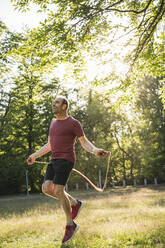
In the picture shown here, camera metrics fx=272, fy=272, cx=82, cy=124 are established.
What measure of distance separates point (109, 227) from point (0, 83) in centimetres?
2290

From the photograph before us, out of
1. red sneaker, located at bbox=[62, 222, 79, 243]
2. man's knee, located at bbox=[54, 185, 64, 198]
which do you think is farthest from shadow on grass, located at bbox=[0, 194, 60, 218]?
man's knee, located at bbox=[54, 185, 64, 198]

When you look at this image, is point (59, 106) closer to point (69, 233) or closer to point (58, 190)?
point (58, 190)

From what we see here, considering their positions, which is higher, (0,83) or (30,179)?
(0,83)

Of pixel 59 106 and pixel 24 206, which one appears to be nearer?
pixel 59 106

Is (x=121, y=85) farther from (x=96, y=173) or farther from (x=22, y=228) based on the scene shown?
(x=96, y=173)

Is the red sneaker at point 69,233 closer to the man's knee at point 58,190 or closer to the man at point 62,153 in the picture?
the man at point 62,153

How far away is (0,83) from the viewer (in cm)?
2661

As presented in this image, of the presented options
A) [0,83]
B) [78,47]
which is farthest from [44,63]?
[0,83]

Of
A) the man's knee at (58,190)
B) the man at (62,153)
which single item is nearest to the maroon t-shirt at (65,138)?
the man at (62,153)

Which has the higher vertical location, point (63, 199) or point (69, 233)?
point (63, 199)

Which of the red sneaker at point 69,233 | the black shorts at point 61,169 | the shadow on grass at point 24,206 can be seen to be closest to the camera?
the black shorts at point 61,169

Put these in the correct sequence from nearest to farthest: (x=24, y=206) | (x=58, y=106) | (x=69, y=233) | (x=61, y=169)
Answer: (x=61, y=169) → (x=69, y=233) → (x=58, y=106) → (x=24, y=206)

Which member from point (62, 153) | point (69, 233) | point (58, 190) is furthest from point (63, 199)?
point (62, 153)

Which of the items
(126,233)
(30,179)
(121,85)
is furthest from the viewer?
(30,179)
